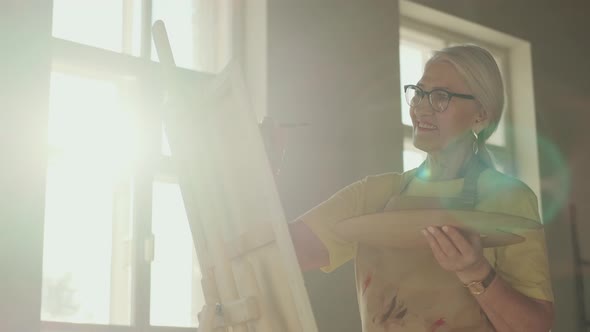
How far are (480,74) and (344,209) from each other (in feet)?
1.37

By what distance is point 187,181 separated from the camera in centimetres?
172

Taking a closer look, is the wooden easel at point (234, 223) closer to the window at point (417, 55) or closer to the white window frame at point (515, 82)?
the window at point (417, 55)

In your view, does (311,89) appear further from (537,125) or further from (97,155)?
(537,125)

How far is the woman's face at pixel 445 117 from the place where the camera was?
190cm

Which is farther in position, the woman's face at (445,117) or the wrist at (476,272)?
the woman's face at (445,117)

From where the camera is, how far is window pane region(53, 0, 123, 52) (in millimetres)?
3318

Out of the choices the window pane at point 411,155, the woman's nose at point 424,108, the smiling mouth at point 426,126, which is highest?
the window pane at point 411,155

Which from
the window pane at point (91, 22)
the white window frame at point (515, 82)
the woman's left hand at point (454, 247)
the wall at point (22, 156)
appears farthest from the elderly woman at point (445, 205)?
the white window frame at point (515, 82)

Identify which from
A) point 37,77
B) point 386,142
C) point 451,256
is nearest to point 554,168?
point 386,142

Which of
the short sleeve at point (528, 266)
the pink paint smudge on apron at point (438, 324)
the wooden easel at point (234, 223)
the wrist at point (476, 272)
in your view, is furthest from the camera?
the pink paint smudge on apron at point (438, 324)

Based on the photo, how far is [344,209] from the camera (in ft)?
6.31

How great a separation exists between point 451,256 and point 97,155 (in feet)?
6.77

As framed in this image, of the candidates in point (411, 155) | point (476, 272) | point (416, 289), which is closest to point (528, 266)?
point (476, 272)

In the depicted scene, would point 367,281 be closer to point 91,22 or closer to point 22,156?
point 22,156
